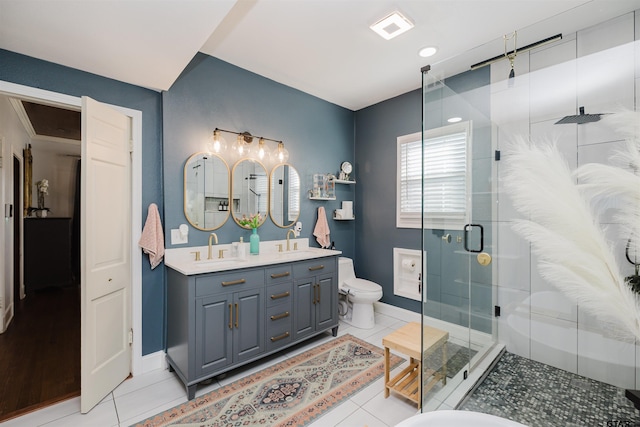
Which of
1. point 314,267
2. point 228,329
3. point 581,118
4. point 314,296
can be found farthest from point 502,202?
point 228,329

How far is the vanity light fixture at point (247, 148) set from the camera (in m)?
2.62

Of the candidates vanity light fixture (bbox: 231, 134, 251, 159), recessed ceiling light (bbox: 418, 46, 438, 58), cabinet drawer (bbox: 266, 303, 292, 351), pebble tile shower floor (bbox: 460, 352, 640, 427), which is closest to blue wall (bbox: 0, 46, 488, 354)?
vanity light fixture (bbox: 231, 134, 251, 159)

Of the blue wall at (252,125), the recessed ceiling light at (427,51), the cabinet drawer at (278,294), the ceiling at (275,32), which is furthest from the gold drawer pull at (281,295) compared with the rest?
the recessed ceiling light at (427,51)

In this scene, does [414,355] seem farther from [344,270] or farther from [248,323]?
[344,270]

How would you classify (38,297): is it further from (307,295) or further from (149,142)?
(307,295)

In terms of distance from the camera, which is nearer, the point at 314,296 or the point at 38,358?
the point at 38,358

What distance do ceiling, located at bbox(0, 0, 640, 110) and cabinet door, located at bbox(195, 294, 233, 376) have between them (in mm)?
1737

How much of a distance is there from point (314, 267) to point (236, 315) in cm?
87

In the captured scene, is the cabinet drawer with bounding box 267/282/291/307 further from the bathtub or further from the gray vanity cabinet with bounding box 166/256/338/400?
the bathtub

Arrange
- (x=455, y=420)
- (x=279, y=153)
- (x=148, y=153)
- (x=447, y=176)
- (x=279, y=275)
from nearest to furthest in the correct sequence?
(x=455, y=420), (x=447, y=176), (x=148, y=153), (x=279, y=275), (x=279, y=153)

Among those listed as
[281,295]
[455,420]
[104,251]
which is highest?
[104,251]

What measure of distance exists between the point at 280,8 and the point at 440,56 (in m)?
1.56

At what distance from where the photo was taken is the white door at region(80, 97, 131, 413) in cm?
185

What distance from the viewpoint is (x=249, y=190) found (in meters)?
2.92
